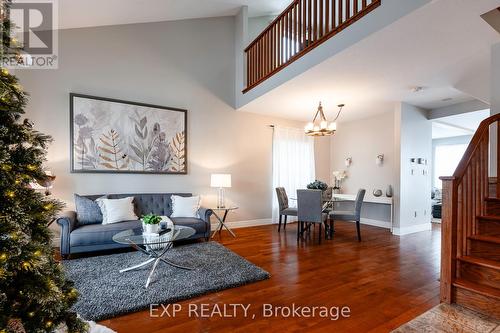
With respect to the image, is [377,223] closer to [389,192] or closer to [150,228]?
[389,192]

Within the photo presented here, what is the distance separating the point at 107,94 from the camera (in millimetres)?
4176

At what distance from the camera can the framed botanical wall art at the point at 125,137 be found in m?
3.95

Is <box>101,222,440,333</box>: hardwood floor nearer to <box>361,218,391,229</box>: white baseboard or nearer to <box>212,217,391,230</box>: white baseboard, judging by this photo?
<box>212,217,391,230</box>: white baseboard

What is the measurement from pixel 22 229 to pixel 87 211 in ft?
9.59

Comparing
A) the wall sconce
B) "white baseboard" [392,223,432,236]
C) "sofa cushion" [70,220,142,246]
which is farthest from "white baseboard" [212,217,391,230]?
"sofa cushion" [70,220,142,246]

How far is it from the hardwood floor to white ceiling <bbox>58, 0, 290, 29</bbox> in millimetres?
4013

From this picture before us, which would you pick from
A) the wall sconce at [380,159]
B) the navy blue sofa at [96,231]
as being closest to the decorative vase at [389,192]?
the wall sconce at [380,159]

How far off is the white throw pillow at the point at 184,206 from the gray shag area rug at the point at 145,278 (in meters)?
0.81

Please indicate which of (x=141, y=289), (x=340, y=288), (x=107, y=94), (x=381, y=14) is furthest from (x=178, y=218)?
(x=381, y=14)

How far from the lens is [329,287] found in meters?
2.53

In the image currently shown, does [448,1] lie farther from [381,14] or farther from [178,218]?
[178,218]

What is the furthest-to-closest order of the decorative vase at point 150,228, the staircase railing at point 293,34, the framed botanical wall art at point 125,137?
the framed botanical wall art at point 125,137, the staircase railing at point 293,34, the decorative vase at point 150,228

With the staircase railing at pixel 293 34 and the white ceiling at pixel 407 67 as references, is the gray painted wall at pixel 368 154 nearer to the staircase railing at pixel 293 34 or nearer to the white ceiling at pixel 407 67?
the white ceiling at pixel 407 67

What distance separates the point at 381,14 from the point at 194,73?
11.6 feet
